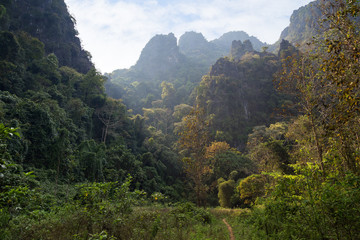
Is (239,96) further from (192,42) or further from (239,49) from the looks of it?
(192,42)

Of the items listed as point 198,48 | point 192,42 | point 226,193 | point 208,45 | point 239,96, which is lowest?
point 226,193

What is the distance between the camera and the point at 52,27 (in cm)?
3897

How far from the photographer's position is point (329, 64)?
143 inches

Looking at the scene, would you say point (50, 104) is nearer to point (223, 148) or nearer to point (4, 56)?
point (4, 56)

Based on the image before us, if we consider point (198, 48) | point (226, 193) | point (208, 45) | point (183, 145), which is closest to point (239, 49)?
point (226, 193)

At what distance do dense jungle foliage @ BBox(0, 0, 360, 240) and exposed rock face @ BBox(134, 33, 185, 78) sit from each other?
1505 inches

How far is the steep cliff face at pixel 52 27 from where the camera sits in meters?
35.2

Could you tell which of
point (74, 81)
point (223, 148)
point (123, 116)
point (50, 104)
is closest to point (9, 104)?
point (50, 104)

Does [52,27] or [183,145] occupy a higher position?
[52,27]

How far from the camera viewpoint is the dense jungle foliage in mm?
3764

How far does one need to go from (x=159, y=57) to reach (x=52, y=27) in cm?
7439

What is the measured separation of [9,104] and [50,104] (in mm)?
4538

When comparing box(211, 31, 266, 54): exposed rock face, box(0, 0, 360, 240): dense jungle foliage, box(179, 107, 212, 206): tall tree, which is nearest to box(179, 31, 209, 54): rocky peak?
box(211, 31, 266, 54): exposed rock face

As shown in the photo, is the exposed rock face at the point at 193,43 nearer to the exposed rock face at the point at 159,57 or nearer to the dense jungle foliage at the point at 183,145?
the exposed rock face at the point at 159,57
